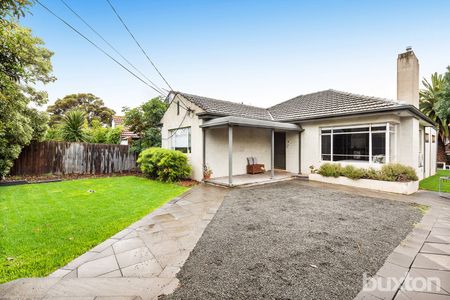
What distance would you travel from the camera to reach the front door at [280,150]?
13383 mm

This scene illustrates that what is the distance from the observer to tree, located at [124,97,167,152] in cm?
1442

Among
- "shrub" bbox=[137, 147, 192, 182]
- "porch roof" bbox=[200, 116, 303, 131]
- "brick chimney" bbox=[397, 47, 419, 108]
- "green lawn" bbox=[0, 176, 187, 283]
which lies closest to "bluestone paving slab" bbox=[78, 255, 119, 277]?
"green lawn" bbox=[0, 176, 187, 283]

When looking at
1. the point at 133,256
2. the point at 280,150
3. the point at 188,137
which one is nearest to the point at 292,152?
the point at 280,150

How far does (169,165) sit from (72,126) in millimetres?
8942

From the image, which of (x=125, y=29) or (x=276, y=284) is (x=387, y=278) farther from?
(x=125, y=29)

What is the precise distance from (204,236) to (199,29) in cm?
1152

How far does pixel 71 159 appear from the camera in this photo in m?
12.5

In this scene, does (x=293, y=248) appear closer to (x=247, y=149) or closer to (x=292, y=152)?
(x=247, y=149)

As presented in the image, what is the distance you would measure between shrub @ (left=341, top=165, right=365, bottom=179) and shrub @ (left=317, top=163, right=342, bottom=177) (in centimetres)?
21

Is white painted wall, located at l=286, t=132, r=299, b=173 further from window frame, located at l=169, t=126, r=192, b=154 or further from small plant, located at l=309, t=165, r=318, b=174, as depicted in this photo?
window frame, located at l=169, t=126, r=192, b=154

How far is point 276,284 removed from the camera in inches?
102

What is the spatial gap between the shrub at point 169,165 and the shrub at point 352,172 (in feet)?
25.2

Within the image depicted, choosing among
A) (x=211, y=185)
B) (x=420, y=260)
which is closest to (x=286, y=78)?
(x=211, y=185)

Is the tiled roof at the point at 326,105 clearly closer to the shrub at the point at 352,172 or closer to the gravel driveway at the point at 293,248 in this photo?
the shrub at the point at 352,172
